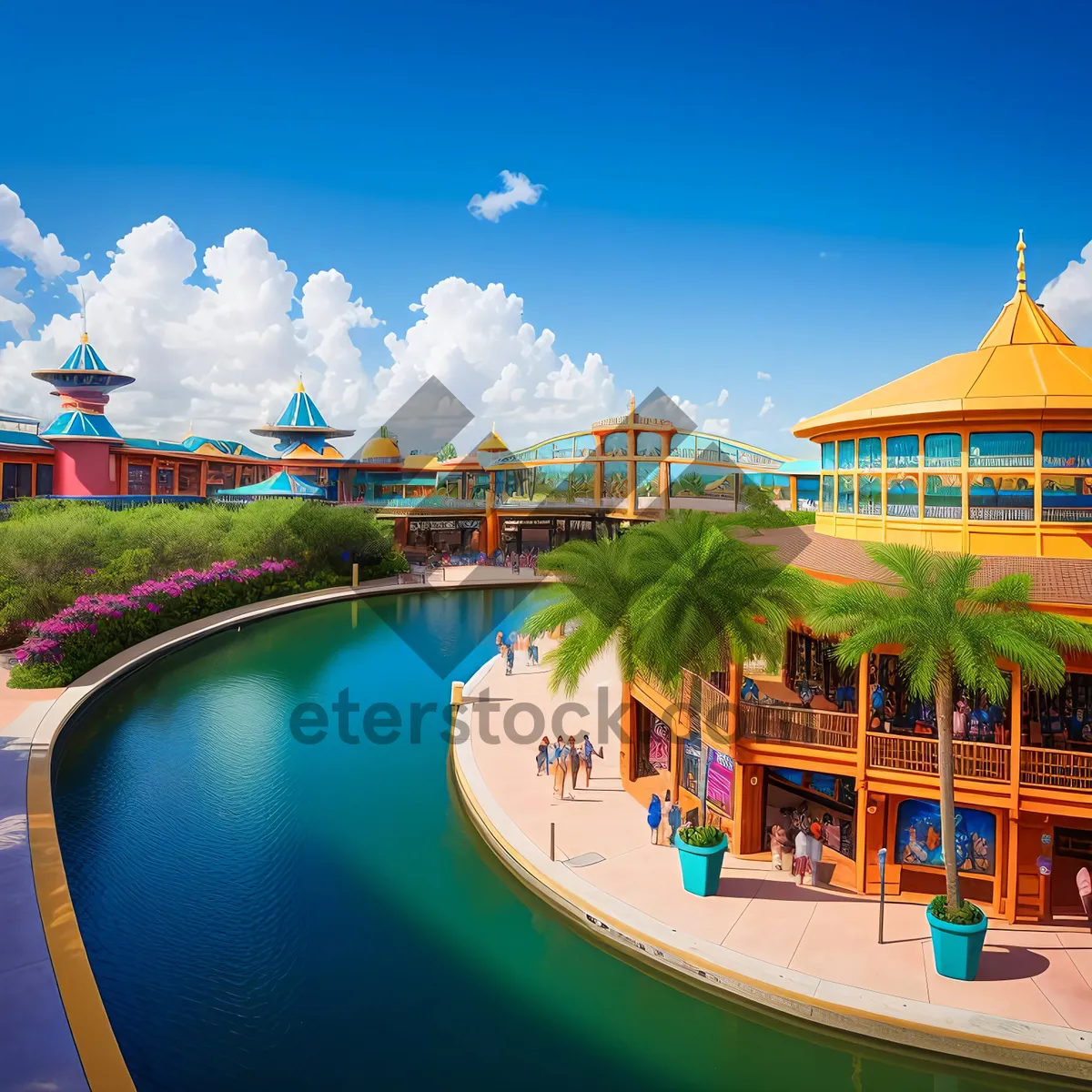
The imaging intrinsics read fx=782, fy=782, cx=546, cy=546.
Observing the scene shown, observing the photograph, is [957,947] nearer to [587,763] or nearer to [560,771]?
[560,771]

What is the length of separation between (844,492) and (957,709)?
569 centimetres

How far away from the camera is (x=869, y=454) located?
58.2 ft

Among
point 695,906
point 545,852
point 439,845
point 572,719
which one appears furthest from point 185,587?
point 695,906

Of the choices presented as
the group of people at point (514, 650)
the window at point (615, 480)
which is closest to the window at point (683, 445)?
the window at point (615, 480)

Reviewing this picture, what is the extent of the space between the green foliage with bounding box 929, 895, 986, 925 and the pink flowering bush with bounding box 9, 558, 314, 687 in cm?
2959

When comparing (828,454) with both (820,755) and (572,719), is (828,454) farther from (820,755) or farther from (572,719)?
(572,719)

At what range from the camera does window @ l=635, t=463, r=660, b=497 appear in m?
77.9

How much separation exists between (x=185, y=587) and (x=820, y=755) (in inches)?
1469

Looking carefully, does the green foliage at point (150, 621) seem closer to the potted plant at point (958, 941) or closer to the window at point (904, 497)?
the window at point (904, 497)

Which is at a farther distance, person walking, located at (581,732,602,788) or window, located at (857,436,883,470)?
person walking, located at (581,732,602,788)

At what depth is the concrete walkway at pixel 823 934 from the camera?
37.1 ft

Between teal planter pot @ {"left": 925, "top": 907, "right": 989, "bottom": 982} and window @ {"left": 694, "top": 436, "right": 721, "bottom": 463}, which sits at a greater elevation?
window @ {"left": 694, "top": 436, "right": 721, "bottom": 463}

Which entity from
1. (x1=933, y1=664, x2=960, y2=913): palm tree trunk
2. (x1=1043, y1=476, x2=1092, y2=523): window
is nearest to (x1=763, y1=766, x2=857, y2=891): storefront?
(x1=933, y1=664, x2=960, y2=913): palm tree trunk

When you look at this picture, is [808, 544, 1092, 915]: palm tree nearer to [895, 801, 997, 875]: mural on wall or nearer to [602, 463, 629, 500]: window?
[895, 801, 997, 875]: mural on wall
